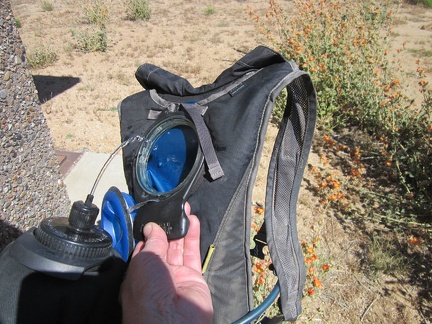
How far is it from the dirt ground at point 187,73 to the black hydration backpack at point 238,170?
104 cm

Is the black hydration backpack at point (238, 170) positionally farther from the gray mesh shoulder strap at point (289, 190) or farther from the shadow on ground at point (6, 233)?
the shadow on ground at point (6, 233)

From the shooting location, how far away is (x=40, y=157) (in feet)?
6.68

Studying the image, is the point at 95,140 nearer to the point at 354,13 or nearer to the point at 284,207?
the point at 284,207

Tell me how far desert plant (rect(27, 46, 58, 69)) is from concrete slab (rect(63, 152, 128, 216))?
291 cm

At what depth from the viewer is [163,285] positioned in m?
1.02

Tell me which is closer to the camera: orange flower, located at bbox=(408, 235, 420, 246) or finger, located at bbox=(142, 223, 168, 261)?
finger, located at bbox=(142, 223, 168, 261)

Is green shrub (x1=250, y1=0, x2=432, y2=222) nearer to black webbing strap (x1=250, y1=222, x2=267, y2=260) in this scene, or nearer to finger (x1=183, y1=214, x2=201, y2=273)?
black webbing strap (x1=250, y1=222, x2=267, y2=260)

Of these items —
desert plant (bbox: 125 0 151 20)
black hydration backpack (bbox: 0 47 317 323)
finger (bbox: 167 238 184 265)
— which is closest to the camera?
black hydration backpack (bbox: 0 47 317 323)

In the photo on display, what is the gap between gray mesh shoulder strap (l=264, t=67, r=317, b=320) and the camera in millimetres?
1249

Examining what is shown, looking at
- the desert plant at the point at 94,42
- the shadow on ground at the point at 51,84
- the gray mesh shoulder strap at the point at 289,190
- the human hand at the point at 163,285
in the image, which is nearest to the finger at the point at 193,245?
the human hand at the point at 163,285

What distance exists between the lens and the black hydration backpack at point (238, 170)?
3.76 feet

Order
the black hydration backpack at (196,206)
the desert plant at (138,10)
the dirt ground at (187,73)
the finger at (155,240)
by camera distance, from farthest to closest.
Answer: the desert plant at (138,10)
the dirt ground at (187,73)
the finger at (155,240)
the black hydration backpack at (196,206)

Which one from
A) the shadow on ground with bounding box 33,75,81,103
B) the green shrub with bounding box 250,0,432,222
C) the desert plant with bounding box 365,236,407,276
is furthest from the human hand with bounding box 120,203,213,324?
the shadow on ground with bounding box 33,75,81,103

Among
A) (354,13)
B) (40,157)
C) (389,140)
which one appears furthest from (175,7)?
(40,157)
